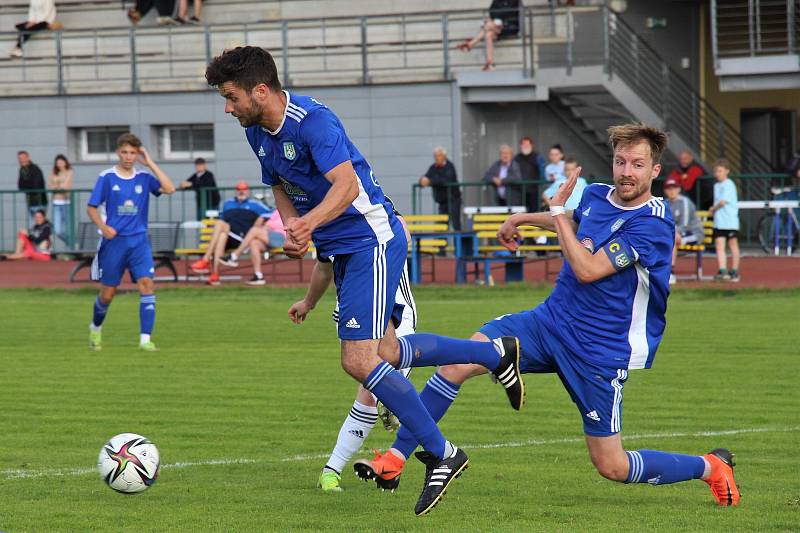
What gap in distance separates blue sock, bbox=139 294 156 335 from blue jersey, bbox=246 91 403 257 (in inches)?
282

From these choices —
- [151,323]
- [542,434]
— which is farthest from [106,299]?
[542,434]

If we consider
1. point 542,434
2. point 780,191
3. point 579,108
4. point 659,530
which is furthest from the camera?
point 579,108

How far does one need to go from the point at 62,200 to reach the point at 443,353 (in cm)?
2153

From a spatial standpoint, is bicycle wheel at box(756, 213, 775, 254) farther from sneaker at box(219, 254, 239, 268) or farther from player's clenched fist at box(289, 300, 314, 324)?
player's clenched fist at box(289, 300, 314, 324)

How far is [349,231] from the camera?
6570 millimetres

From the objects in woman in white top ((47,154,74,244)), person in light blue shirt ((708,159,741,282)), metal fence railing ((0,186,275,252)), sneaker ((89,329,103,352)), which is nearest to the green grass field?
sneaker ((89,329,103,352))

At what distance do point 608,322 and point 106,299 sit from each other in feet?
26.5

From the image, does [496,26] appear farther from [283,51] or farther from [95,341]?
[95,341]

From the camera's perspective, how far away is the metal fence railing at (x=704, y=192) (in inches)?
934

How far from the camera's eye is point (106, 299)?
13.6m

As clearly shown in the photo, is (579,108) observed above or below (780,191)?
above

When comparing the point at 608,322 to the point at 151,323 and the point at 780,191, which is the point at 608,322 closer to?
the point at 151,323

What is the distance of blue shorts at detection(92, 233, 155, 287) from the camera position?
13570 mm

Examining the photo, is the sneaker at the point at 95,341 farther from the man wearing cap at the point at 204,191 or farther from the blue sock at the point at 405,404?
the man wearing cap at the point at 204,191
